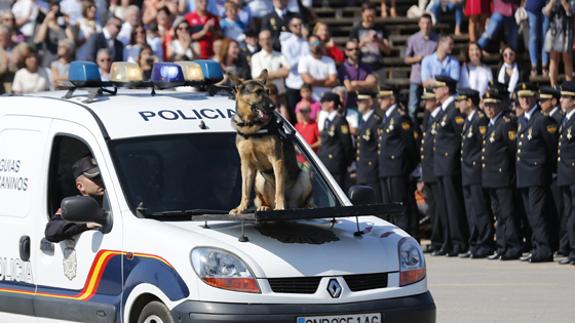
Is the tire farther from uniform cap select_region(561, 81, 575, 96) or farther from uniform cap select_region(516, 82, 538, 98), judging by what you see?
uniform cap select_region(516, 82, 538, 98)

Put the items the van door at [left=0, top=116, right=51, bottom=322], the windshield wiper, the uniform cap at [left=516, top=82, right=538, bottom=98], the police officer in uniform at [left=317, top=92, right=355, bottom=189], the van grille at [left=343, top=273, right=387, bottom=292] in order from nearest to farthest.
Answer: the van grille at [left=343, top=273, right=387, bottom=292] < the windshield wiper < the van door at [left=0, top=116, right=51, bottom=322] < the uniform cap at [left=516, top=82, right=538, bottom=98] < the police officer in uniform at [left=317, top=92, right=355, bottom=189]

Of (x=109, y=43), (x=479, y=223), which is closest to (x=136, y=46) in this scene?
(x=109, y=43)

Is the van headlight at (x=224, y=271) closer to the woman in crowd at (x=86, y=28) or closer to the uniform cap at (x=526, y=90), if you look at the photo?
the uniform cap at (x=526, y=90)

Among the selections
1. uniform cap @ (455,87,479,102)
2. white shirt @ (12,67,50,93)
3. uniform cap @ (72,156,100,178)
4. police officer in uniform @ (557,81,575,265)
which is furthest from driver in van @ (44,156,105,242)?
white shirt @ (12,67,50,93)

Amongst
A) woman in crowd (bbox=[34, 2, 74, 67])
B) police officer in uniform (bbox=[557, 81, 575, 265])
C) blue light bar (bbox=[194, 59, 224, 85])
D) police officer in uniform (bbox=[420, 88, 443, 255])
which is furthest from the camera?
woman in crowd (bbox=[34, 2, 74, 67])

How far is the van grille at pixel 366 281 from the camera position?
29.8 feet

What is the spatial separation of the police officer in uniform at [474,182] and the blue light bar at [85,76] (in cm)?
835

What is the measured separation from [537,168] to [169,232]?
8945mm

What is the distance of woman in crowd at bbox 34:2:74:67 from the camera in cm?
2462

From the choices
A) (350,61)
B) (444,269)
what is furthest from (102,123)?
(350,61)

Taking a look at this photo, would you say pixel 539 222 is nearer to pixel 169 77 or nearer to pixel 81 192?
Answer: pixel 169 77

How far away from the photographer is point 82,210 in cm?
927

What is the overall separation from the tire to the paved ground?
3.94 metres

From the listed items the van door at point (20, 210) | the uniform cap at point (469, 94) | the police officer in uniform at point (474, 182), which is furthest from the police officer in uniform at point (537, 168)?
the van door at point (20, 210)
